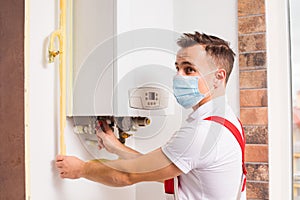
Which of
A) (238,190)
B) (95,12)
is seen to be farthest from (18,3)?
(238,190)

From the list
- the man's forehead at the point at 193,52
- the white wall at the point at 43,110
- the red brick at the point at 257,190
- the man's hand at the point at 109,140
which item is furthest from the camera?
the red brick at the point at 257,190

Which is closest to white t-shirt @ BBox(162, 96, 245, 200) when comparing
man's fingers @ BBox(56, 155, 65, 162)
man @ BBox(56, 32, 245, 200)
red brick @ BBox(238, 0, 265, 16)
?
man @ BBox(56, 32, 245, 200)

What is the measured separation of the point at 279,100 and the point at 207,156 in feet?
2.39

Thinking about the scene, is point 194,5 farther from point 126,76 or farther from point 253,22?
point 126,76

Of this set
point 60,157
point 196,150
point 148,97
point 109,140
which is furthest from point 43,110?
point 196,150

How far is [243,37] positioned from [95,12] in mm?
788

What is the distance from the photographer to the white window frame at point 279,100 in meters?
1.90

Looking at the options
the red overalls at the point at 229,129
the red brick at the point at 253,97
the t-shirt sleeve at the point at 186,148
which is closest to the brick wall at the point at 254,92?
the red brick at the point at 253,97

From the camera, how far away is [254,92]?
1.91 meters

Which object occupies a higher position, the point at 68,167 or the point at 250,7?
the point at 250,7

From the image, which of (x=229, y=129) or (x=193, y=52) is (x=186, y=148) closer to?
(x=229, y=129)

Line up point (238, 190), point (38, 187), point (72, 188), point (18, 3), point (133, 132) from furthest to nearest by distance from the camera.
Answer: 1. point (133, 132)
2. point (72, 188)
3. point (238, 190)
4. point (38, 187)
5. point (18, 3)

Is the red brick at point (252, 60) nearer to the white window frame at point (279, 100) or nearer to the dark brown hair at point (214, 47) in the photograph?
the white window frame at point (279, 100)

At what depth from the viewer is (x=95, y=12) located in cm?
153
